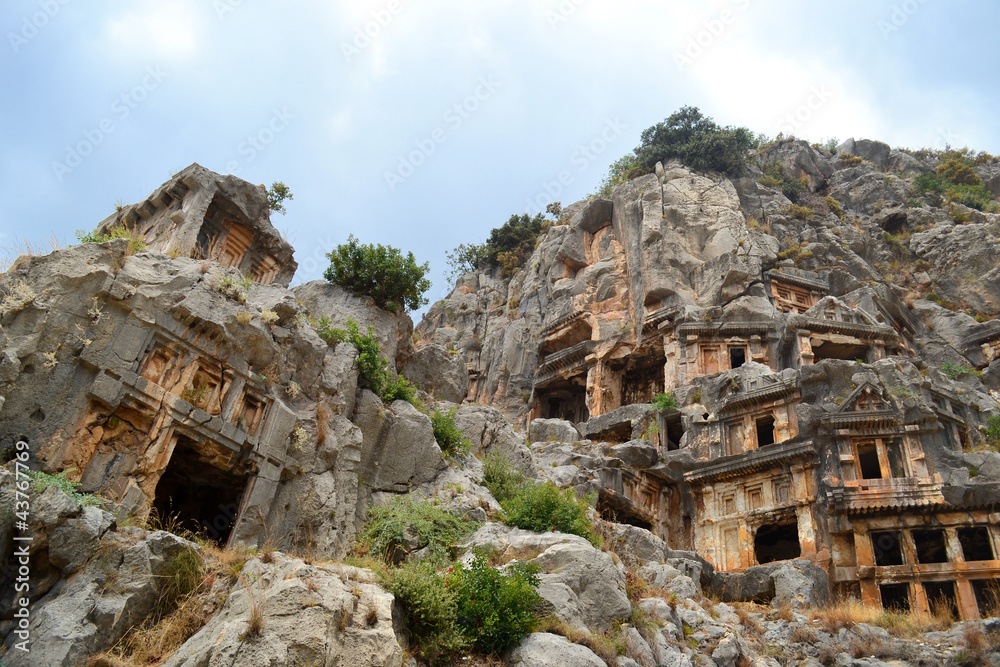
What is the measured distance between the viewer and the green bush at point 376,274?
20.0 m

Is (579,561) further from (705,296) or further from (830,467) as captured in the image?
(705,296)

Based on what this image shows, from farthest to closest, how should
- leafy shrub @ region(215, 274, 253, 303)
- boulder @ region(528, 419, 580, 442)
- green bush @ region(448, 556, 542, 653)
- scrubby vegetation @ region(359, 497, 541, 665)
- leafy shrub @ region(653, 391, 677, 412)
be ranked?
leafy shrub @ region(653, 391, 677, 412) < boulder @ region(528, 419, 580, 442) < leafy shrub @ region(215, 274, 253, 303) < green bush @ region(448, 556, 542, 653) < scrubby vegetation @ region(359, 497, 541, 665)

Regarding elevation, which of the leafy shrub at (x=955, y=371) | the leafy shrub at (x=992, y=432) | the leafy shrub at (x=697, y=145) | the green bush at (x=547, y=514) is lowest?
the green bush at (x=547, y=514)


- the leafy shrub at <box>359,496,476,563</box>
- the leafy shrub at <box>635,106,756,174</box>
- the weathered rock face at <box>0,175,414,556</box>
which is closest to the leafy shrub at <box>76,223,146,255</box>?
the weathered rock face at <box>0,175,414,556</box>

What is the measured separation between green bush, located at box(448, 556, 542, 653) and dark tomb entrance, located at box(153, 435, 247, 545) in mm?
4695

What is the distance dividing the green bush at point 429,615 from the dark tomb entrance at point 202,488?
4183mm

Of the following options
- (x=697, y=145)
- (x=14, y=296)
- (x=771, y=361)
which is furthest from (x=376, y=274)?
(x=697, y=145)

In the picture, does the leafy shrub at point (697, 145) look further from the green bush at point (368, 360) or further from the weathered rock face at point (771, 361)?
the green bush at point (368, 360)

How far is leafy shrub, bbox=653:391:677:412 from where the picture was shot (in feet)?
107

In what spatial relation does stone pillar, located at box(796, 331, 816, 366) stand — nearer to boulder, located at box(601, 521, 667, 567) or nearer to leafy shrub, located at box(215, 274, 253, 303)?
boulder, located at box(601, 521, 667, 567)

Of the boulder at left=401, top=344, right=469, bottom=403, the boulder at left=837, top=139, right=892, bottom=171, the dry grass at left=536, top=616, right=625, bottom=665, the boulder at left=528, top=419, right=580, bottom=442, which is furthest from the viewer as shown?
the boulder at left=837, top=139, right=892, bottom=171

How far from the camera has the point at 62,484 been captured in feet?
35.6

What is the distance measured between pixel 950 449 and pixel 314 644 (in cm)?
2412

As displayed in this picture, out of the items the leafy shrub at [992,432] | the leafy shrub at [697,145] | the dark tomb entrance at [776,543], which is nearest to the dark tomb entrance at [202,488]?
the dark tomb entrance at [776,543]
